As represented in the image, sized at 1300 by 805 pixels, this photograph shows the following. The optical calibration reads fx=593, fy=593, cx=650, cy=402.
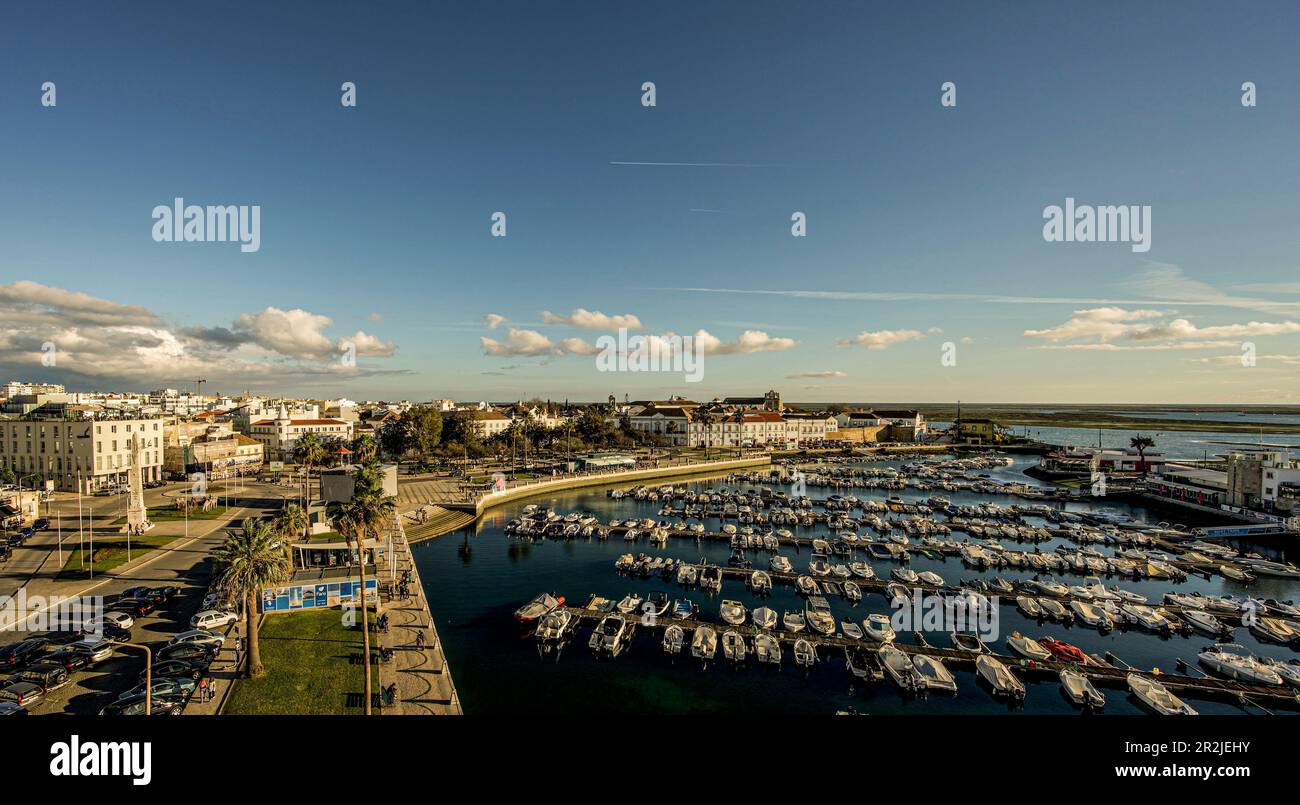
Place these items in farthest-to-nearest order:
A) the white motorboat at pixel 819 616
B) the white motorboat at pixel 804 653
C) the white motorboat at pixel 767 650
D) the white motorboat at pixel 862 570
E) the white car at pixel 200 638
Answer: the white motorboat at pixel 862 570 → the white motorboat at pixel 819 616 → the white motorboat at pixel 767 650 → the white motorboat at pixel 804 653 → the white car at pixel 200 638

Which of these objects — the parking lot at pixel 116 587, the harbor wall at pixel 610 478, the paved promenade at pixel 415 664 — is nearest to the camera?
the paved promenade at pixel 415 664

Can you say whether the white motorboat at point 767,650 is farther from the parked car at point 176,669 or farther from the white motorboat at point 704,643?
the parked car at point 176,669

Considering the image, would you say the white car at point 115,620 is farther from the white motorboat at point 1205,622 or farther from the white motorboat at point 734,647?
the white motorboat at point 1205,622

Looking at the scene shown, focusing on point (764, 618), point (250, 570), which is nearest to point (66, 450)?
point (250, 570)

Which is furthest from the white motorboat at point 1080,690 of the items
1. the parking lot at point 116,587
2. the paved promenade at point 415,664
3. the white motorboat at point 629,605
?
the parking lot at point 116,587

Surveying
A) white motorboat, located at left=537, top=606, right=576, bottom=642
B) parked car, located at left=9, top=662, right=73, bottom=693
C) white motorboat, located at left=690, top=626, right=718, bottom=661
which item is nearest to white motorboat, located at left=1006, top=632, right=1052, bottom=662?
white motorboat, located at left=690, top=626, right=718, bottom=661

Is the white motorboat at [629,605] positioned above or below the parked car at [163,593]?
below

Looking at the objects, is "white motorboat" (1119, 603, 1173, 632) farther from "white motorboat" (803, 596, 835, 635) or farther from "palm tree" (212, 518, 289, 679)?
"palm tree" (212, 518, 289, 679)

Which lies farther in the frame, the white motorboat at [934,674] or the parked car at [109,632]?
the white motorboat at [934,674]

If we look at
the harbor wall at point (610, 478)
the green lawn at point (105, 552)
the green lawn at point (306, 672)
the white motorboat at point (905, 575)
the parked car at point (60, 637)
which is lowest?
the white motorboat at point (905, 575)
